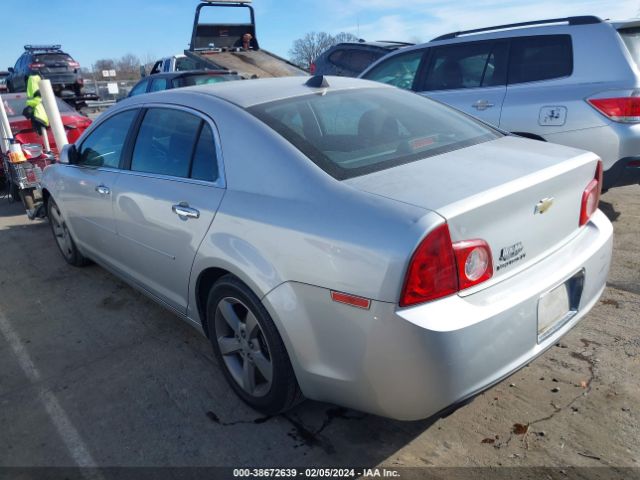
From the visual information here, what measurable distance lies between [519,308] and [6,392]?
282cm

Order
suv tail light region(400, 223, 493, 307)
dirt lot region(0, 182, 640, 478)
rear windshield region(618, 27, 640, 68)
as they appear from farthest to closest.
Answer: rear windshield region(618, 27, 640, 68) < dirt lot region(0, 182, 640, 478) < suv tail light region(400, 223, 493, 307)

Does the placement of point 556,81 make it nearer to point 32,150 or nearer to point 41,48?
point 32,150

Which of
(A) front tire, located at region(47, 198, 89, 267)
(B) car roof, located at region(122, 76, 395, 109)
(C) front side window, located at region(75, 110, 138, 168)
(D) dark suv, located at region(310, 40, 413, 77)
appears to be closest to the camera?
(B) car roof, located at region(122, 76, 395, 109)

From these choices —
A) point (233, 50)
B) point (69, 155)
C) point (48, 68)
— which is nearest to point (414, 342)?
point (69, 155)

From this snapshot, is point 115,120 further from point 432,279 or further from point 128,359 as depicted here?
point 432,279

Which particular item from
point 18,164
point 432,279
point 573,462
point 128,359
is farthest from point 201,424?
point 18,164

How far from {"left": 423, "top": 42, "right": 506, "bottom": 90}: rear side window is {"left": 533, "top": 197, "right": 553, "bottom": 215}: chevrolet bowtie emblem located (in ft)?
10.9

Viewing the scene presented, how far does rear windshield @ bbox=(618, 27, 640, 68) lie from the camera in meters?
4.48

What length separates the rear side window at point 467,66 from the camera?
206 inches

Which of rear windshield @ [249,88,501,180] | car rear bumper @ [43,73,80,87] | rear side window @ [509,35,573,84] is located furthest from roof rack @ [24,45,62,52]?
→ rear windshield @ [249,88,501,180]

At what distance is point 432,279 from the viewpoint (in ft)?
6.11

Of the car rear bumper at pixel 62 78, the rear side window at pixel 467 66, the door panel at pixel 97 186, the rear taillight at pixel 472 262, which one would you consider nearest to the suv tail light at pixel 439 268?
the rear taillight at pixel 472 262

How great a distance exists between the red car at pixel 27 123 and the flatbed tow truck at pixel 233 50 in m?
3.22

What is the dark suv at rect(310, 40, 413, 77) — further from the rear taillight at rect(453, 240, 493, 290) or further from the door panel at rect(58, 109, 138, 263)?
the rear taillight at rect(453, 240, 493, 290)
